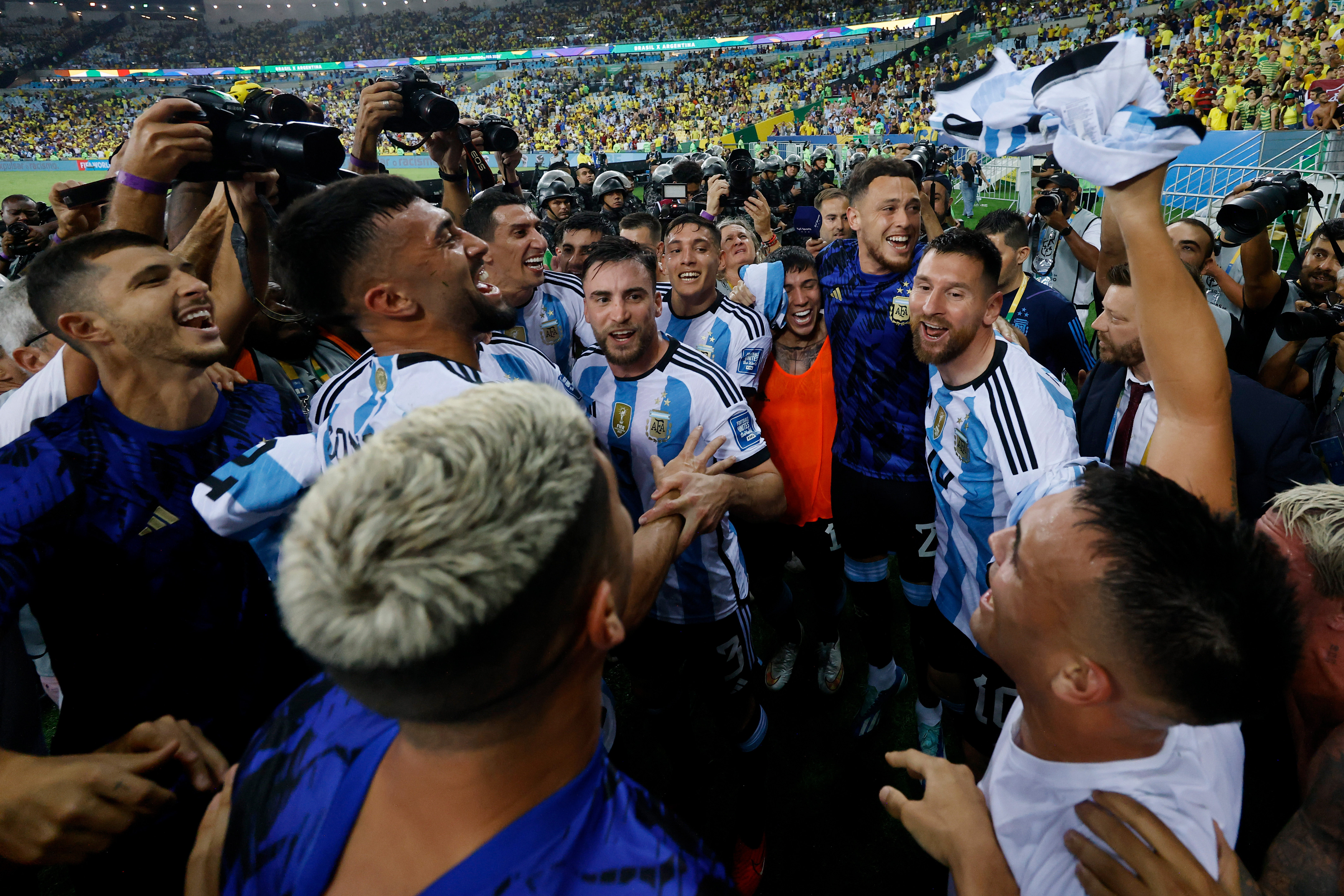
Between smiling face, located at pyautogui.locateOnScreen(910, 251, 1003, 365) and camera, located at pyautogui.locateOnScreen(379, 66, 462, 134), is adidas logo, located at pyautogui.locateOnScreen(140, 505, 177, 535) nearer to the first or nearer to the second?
camera, located at pyautogui.locateOnScreen(379, 66, 462, 134)

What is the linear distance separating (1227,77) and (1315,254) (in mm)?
18502

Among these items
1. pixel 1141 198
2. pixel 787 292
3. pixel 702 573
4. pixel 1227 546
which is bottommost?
pixel 702 573

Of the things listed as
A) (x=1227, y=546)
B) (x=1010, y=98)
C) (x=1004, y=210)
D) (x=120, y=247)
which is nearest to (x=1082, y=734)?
(x=1227, y=546)

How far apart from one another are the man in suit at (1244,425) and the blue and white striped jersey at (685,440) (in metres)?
1.33

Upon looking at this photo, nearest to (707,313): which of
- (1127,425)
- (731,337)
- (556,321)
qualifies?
(731,337)

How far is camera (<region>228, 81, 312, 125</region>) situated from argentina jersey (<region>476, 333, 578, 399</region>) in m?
1.21

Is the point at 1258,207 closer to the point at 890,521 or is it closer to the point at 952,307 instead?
the point at 952,307

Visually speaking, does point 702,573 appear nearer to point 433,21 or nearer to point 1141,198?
point 1141,198

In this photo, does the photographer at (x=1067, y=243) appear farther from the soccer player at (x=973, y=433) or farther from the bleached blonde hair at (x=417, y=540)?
the bleached blonde hair at (x=417, y=540)

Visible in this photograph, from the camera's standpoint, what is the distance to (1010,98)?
4.98 ft

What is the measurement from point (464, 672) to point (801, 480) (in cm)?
307

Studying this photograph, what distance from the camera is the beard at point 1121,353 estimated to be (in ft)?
8.19

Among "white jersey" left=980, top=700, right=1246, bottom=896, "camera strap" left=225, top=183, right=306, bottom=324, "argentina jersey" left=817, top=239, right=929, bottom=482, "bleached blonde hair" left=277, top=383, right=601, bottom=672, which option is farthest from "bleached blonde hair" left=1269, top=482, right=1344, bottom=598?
"camera strap" left=225, top=183, right=306, bottom=324

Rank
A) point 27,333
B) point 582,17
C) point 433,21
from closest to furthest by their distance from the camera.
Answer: point 27,333 < point 582,17 < point 433,21
